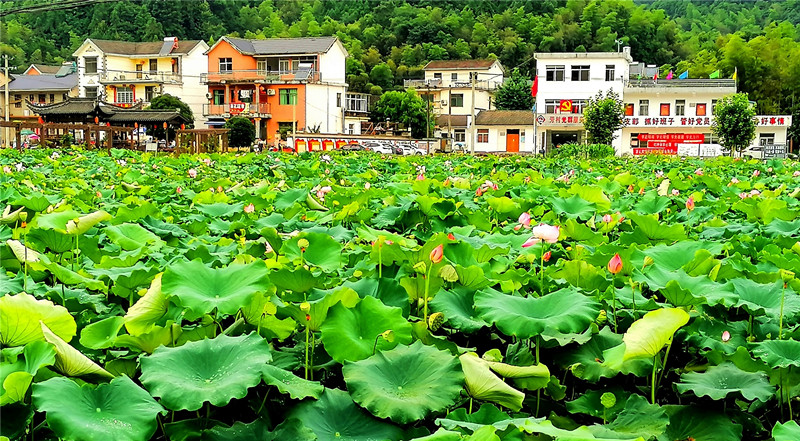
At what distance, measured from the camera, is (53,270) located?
154 cm

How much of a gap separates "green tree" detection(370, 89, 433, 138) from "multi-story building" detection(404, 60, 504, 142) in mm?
1784

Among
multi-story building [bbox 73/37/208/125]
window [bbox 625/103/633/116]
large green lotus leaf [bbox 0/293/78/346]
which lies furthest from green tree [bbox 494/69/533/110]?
large green lotus leaf [bbox 0/293/78/346]

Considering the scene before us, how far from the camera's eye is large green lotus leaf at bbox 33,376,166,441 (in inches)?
35.0

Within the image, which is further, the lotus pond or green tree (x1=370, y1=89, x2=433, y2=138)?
green tree (x1=370, y1=89, x2=433, y2=138)

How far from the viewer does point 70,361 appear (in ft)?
3.35

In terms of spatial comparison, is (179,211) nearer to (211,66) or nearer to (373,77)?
(211,66)

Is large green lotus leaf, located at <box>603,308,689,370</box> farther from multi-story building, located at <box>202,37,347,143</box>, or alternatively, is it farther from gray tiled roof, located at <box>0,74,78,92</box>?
gray tiled roof, located at <box>0,74,78,92</box>

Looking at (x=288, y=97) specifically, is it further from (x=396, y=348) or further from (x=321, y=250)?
(x=396, y=348)

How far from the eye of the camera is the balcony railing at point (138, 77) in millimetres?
41312

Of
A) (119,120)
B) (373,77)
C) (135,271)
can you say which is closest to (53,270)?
(135,271)

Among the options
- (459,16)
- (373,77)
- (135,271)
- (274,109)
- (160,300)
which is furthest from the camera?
(459,16)

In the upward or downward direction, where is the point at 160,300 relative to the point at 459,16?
downward

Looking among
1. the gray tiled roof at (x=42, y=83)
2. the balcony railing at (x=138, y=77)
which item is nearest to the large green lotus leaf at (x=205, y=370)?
the balcony railing at (x=138, y=77)

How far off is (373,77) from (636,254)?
51878 mm
